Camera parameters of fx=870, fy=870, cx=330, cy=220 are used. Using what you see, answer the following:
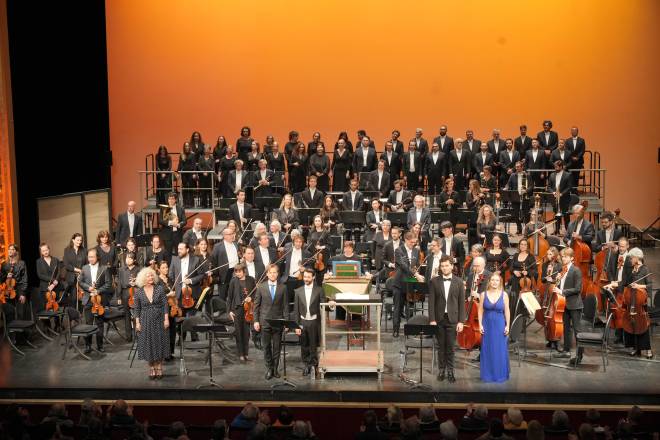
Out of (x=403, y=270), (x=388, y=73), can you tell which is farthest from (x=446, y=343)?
(x=388, y=73)

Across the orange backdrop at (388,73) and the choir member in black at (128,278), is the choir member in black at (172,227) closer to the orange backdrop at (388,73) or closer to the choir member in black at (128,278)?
the choir member in black at (128,278)

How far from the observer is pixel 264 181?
13.6m

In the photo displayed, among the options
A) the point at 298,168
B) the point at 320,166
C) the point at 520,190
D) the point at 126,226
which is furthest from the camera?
the point at 298,168

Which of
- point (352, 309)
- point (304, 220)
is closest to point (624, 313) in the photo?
point (352, 309)

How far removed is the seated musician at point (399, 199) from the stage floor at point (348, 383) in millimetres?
3369

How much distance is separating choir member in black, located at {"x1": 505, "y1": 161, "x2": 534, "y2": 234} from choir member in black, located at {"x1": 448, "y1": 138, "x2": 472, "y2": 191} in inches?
32.1

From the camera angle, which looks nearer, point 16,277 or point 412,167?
point 16,277

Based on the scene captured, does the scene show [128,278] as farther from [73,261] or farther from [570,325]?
[570,325]

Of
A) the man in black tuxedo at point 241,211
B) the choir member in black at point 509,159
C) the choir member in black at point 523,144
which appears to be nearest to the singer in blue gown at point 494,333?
the man in black tuxedo at point 241,211

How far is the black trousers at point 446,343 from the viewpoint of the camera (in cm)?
906

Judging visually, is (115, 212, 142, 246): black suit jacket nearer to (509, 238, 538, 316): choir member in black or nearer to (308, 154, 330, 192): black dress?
(308, 154, 330, 192): black dress

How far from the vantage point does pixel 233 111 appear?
56.2ft

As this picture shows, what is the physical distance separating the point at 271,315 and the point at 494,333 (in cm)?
235

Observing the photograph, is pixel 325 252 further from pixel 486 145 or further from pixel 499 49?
pixel 499 49
